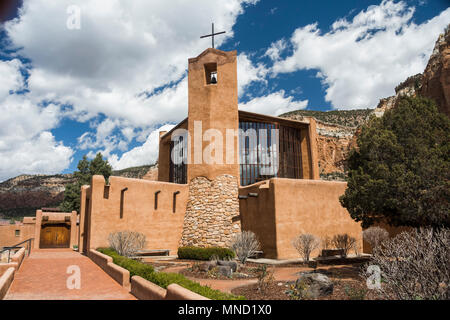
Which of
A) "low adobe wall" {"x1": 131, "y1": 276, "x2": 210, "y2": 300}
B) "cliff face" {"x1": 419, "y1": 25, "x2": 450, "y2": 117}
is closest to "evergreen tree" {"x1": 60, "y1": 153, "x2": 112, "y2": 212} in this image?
"low adobe wall" {"x1": 131, "y1": 276, "x2": 210, "y2": 300}

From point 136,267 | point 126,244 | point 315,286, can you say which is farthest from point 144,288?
point 126,244

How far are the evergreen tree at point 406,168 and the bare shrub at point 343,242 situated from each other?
16.8 ft

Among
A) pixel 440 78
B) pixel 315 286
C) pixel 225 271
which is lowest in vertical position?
pixel 225 271

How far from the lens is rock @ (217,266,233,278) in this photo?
36.9 ft

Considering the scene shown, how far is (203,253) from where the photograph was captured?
54.9 ft

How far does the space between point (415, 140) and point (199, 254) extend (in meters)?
11.6

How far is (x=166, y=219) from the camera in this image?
19219mm

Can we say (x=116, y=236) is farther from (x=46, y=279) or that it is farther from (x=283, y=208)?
(x=283, y=208)

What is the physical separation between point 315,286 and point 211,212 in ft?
38.8

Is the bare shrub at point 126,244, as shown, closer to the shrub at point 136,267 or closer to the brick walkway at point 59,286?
the brick walkway at point 59,286

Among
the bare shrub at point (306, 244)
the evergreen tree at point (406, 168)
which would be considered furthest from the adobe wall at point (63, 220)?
the evergreen tree at point (406, 168)

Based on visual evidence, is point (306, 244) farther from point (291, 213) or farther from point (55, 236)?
point (55, 236)
